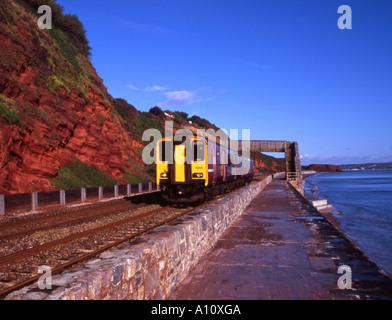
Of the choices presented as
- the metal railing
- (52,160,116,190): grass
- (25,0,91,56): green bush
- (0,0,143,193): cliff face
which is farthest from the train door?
the metal railing

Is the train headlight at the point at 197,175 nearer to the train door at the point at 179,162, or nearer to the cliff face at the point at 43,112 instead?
the train door at the point at 179,162

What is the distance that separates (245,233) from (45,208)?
10.7 meters

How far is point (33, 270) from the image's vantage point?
646 centimetres

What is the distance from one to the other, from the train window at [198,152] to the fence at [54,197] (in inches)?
280

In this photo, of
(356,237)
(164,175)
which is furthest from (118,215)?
(356,237)

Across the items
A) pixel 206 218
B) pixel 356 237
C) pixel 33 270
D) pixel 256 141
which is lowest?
pixel 356 237

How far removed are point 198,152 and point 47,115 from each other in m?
11.5

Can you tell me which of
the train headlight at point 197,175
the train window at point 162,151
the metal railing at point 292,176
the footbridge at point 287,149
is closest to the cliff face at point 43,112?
the train window at point 162,151

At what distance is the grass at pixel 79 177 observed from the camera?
21587 millimetres

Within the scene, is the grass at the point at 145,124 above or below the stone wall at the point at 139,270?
above

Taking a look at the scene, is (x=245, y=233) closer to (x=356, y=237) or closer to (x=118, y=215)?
(x=118, y=215)

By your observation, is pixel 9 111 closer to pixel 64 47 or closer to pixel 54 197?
pixel 54 197

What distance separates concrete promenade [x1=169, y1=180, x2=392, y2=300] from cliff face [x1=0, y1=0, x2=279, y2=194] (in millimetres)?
13109

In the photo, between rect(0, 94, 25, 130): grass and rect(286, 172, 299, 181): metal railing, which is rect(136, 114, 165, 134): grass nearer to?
rect(286, 172, 299, 181): metal railing
